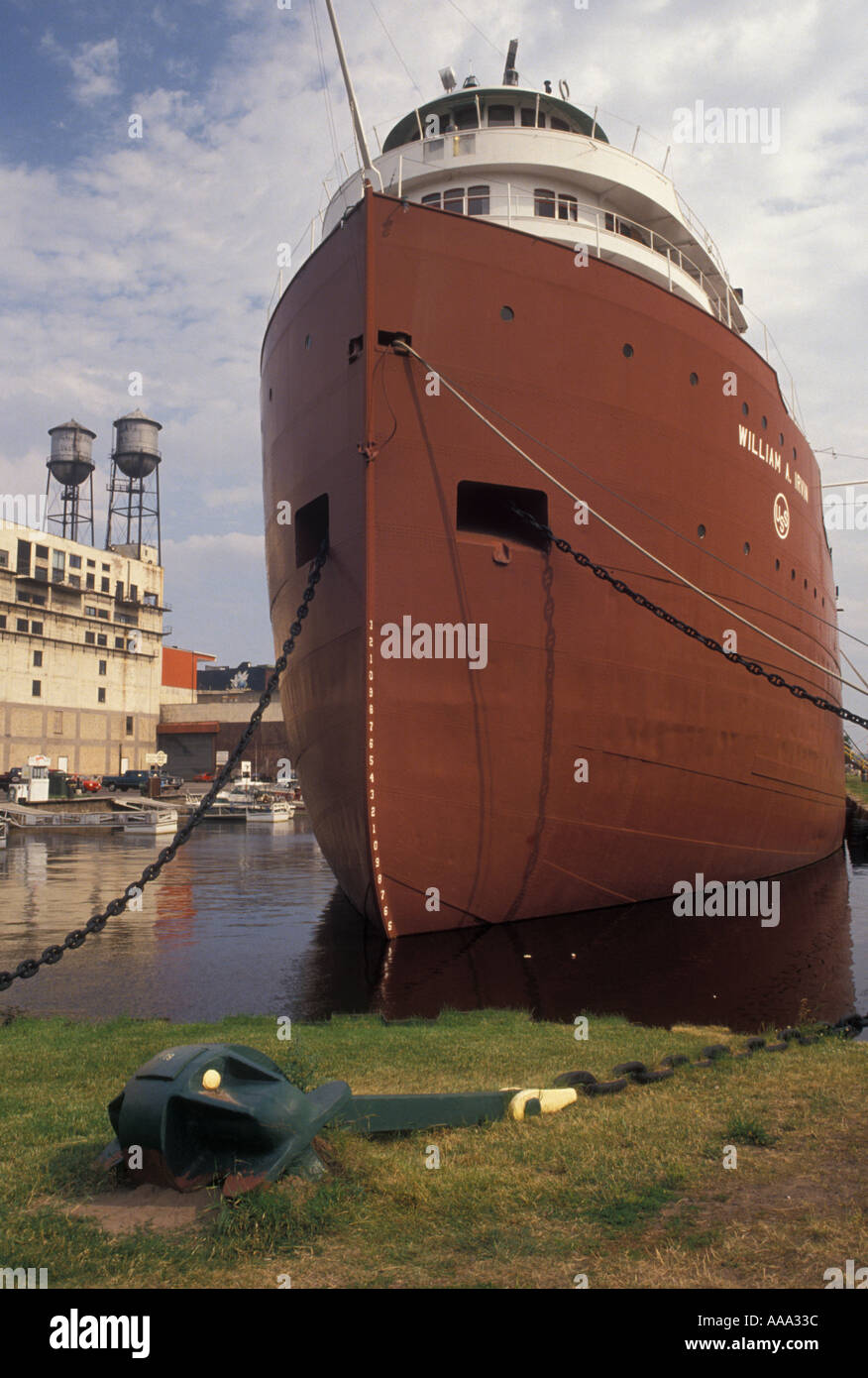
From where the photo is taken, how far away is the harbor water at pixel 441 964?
9.31 m

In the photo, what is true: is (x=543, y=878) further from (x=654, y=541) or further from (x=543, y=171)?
(x=543, y=171)

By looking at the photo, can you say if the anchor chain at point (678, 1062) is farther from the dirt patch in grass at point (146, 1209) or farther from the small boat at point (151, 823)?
the small boat at point (151, 823)

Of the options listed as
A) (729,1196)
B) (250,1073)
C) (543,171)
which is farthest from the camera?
(543,171)

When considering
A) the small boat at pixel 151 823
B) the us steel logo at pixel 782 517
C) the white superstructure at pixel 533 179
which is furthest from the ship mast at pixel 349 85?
the small boat at pixel 151 823

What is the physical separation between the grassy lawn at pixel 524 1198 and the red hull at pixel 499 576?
5.39m

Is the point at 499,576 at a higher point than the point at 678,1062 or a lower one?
higher

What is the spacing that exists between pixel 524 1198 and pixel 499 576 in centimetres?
805

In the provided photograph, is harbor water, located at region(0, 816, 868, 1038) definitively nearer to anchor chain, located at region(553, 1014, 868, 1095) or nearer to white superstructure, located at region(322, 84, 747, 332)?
anchor chain, located at region(553, 1014, 868, 1095)

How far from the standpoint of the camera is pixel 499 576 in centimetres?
1080

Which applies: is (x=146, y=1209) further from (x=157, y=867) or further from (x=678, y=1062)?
(x=157, y=867)

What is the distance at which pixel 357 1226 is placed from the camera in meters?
3.19

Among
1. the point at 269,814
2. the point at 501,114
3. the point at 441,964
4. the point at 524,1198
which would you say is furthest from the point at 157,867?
the point at 269,814
